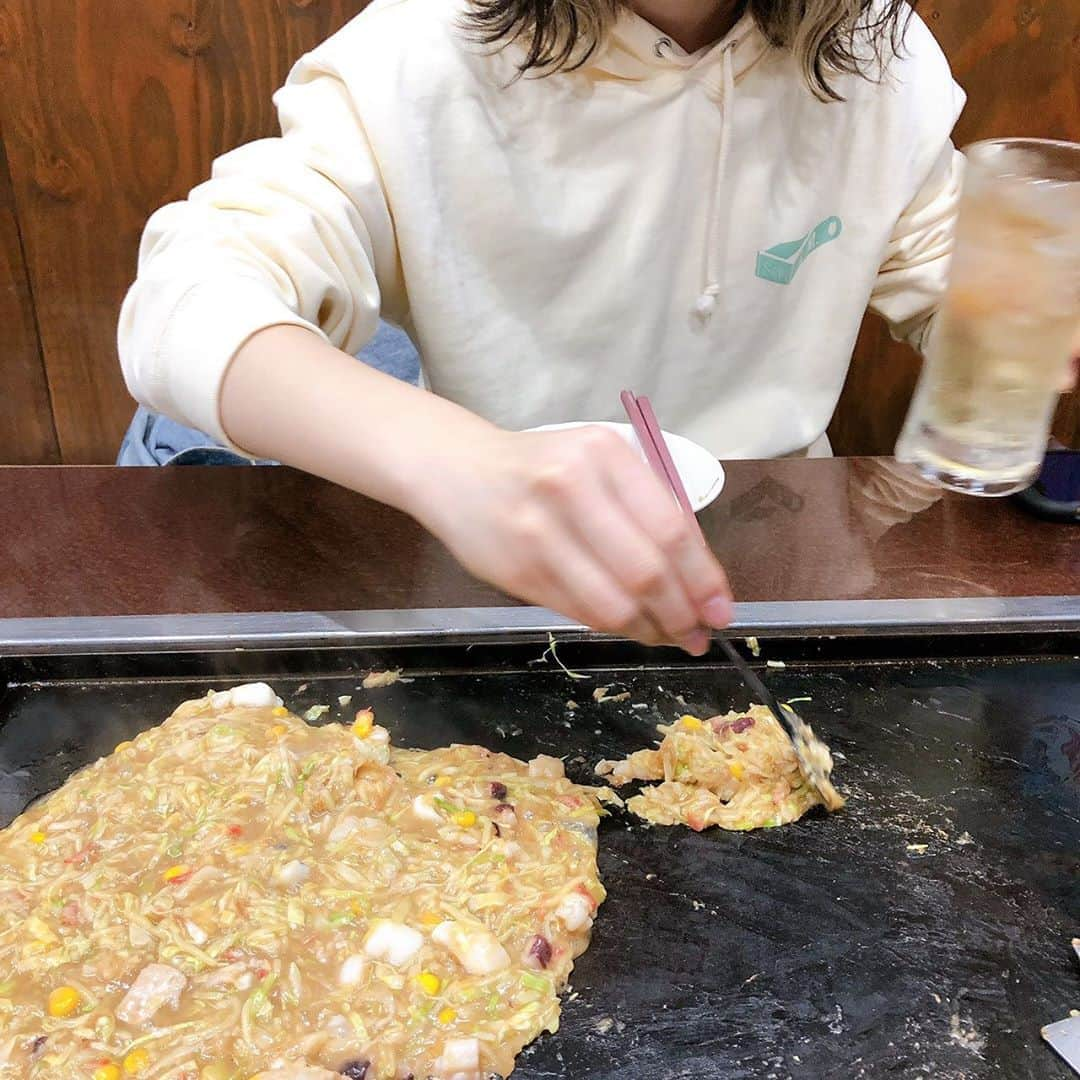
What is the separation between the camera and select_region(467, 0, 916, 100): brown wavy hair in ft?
5.24

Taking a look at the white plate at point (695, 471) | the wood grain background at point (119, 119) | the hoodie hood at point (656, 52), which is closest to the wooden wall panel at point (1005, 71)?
the wood grain background at point (119, 119)

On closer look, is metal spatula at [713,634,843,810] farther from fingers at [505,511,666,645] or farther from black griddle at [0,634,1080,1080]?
fingers at [505,511,666,645]

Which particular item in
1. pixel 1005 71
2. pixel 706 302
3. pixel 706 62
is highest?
pixel 706 62

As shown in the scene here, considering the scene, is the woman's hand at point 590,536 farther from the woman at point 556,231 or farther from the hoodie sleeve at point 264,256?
the hoodie sleeve at point 264,256

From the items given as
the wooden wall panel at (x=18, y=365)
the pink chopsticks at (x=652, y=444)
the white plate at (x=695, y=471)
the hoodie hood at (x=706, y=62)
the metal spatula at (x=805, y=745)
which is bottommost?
the wooden wall panel at (x=18, y=365)

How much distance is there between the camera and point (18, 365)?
124 inches

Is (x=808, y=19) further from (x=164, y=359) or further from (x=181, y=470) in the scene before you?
(x=181, y=470)

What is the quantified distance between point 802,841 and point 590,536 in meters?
0.57

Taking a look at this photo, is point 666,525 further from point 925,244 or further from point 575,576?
Answer: point 925,244

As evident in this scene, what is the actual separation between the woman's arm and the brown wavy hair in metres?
0.81

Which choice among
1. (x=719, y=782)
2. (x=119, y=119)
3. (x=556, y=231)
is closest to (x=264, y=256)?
(x=556, y=231)

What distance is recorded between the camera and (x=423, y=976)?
1059mm

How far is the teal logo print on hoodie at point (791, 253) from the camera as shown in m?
1.95

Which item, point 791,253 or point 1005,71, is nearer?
point 791,253
